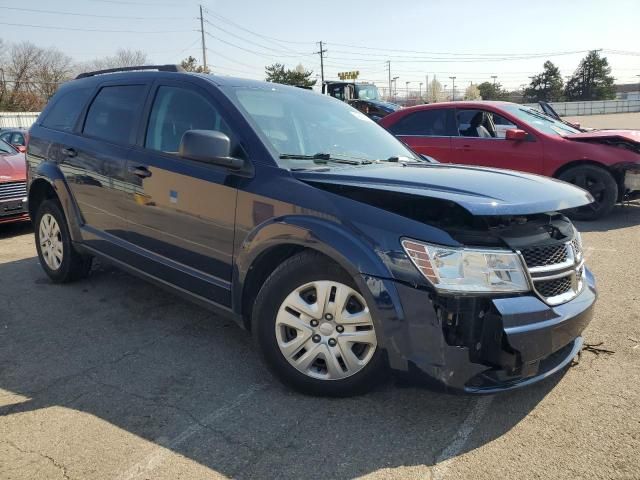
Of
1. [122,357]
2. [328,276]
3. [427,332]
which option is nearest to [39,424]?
[122,357]

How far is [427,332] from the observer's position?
2400 mm

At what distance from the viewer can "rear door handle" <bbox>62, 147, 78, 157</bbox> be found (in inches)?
177

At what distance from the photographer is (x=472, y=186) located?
2.74m

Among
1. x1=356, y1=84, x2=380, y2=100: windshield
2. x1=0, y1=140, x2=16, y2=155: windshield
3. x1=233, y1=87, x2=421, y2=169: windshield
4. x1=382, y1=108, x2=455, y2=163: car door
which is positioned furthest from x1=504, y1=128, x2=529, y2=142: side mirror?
x1=356, y1=84, x2=380, y2=100: windshield

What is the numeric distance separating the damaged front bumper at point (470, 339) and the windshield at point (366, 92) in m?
22.1

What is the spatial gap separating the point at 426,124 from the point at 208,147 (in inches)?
246

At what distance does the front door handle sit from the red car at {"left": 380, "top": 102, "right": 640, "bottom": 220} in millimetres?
5646

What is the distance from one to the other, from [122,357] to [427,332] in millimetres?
2115

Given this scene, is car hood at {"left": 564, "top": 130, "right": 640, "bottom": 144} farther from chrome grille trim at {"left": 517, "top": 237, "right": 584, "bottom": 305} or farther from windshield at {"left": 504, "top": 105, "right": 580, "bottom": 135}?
chrome grille trim at {"left": 517, "top": 237, "right": 584, "bottom": 305}

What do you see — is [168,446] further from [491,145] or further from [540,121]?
[540,121]

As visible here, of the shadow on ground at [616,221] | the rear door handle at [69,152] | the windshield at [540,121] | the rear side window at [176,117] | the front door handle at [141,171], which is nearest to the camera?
the rear side window at [176,117]

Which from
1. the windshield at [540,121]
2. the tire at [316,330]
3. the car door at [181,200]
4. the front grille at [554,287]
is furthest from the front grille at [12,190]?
the windshield at [540,121]

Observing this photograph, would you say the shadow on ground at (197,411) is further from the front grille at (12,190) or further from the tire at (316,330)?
the front grille at (12,190)

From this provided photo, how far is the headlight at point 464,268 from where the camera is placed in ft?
7.82
